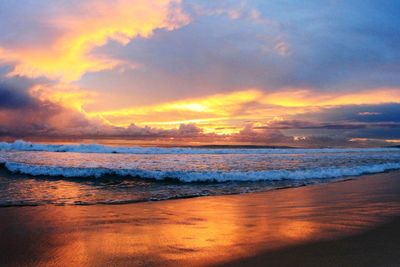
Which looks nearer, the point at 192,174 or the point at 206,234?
the point at 206,234

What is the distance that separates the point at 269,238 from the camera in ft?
16.8

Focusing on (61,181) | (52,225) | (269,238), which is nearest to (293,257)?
(269,238)

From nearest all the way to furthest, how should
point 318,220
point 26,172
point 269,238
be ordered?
1. point 269,238
2. point 318,220
3. point 26,172

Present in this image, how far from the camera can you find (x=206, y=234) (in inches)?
210

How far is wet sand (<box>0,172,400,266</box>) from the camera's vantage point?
4.21m

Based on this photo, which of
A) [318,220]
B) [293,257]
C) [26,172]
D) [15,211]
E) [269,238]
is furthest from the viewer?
[26,172]

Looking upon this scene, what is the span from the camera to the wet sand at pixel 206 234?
13.8ft

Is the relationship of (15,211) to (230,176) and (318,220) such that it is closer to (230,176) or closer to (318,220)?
(318,220)

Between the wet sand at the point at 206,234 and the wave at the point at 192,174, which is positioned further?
the wave at the point at 192,174

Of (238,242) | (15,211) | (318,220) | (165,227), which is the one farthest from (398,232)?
(15,211)

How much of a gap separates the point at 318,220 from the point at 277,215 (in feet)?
2.70

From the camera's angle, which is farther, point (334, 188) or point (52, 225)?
point (334, 188)

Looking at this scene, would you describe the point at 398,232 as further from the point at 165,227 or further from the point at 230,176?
the point at 230,176

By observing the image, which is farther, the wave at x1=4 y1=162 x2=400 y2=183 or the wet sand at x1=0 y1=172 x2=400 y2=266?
the wave at x1=4 y1=162 x2=400 y2=183
